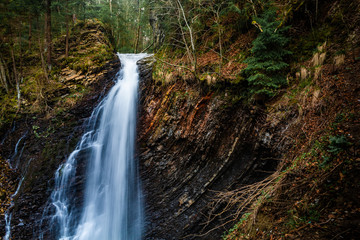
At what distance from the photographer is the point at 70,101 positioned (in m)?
10.2

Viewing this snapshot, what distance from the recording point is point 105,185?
7695mm

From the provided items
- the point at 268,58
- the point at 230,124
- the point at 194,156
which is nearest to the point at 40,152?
the point at 194,156

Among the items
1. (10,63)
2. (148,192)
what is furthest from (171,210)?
(10,63)

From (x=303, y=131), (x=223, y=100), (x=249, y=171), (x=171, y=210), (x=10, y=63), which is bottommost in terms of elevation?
(x=171, y=210)

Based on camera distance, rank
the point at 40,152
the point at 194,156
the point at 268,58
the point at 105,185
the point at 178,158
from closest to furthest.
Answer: the point at 268,58 → the point at 194,156 → the point at 178,158 → the point at 105,185 → the point at 40,152

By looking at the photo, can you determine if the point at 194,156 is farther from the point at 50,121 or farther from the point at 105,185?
the point at 50,121

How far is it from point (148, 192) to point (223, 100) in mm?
5082

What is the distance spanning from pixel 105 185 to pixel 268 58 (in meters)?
8.49

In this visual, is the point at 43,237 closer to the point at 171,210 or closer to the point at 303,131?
the point at 171,210

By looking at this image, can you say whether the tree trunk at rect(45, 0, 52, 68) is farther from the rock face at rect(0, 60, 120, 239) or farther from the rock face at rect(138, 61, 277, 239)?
the rock face at rect(138, 61, 277, 239)

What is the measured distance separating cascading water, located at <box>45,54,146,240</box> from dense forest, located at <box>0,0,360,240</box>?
0.54 metres

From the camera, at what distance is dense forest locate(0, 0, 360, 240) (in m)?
3.17

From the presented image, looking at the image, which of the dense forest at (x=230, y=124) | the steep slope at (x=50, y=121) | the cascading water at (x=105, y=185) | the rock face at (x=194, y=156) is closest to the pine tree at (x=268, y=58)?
the dense forest at (x=230, y=124)

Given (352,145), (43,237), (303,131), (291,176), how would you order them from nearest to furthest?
(352,145) → (291,176) → (303,131) → (43,237)
